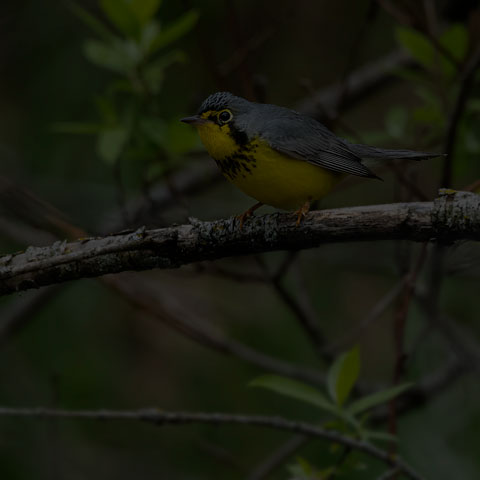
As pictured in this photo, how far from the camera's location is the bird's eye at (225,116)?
3652mm

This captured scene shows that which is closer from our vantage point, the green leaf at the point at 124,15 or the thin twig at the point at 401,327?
the thin twig at the point at 401,327

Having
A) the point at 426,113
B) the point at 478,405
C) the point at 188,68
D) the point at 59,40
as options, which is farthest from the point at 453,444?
the point at 59,40

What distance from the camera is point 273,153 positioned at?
3529mm

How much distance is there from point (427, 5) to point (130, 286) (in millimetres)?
2236

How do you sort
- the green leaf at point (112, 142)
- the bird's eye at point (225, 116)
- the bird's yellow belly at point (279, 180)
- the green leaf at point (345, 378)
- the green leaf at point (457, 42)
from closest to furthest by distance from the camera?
the green leaf at point (345, 378) < the bird's yellow belly at point (279, 180) < the bird's eye at point (225, 116) < the green leaf at point (112, 142) < the green leaf at point (457, 42)

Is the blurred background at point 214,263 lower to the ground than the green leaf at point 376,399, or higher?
higher

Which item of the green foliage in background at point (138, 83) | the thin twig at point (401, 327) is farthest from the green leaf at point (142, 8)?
the thin twig at point (401, 327)

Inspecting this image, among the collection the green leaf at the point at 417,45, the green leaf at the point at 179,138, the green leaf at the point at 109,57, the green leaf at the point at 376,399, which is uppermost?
the green leaf at the point at 417,45

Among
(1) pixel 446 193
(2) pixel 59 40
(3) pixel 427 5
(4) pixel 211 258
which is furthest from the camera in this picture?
(2) pixel 59 40

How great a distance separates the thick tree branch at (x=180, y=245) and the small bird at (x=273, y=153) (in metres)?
0.50

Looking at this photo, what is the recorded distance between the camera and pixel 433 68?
3992 millimetres

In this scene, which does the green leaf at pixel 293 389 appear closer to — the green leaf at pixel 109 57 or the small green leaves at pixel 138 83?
the small green leaves at pixel 138 83

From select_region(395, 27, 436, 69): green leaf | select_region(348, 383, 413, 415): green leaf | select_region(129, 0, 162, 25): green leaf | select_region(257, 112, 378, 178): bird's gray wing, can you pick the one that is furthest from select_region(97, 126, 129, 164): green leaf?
select_region(348, 383, 413, 415): green leaf

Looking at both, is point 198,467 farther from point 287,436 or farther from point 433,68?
point 433,68
